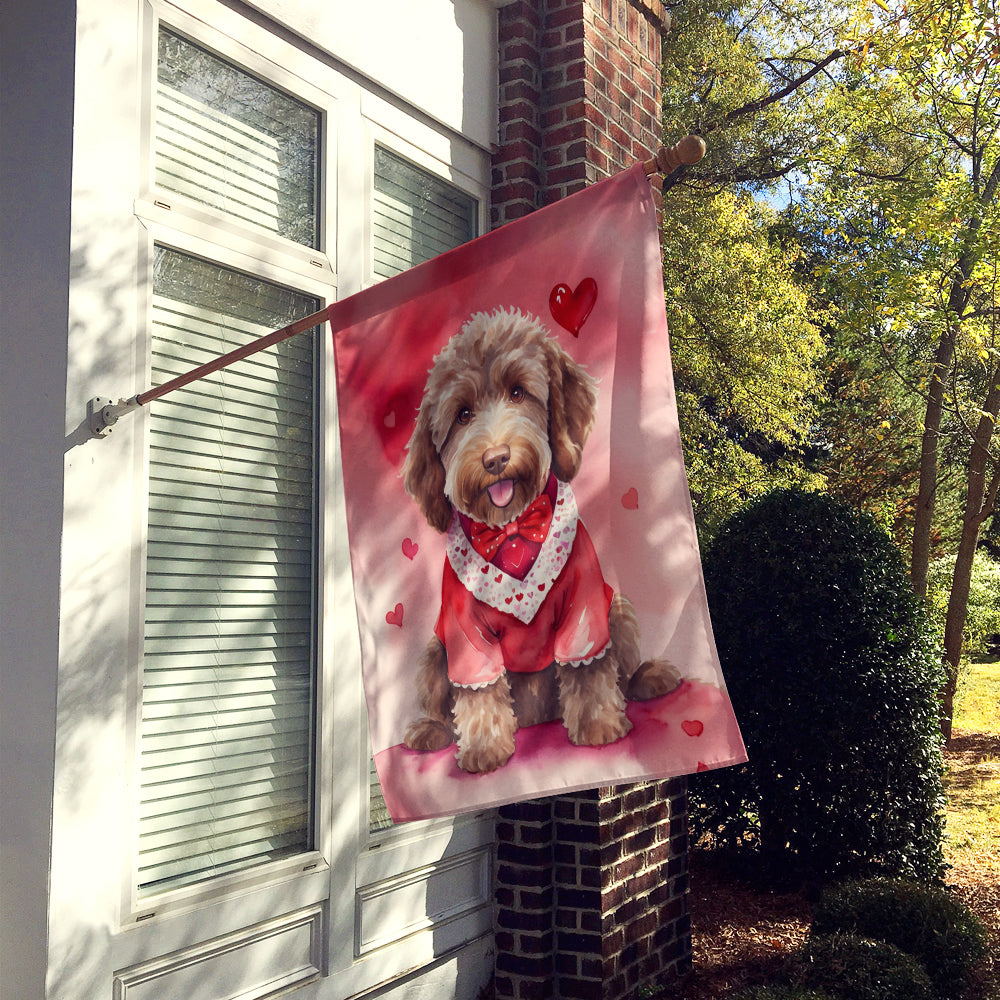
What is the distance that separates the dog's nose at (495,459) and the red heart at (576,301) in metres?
0.35

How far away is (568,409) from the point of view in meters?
2.55

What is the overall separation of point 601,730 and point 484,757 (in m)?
0.32

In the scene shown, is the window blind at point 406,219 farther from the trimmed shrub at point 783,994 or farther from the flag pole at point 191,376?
the trimmed shrub at point 783,994

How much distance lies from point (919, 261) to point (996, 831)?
15.9 ft

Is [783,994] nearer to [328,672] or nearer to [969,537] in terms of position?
[328,672]

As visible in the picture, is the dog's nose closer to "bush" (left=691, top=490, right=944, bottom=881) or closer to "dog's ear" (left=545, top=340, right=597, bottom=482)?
"dog's ear" (left=545, top=340, right=597, bottom=482)

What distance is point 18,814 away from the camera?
2.71m

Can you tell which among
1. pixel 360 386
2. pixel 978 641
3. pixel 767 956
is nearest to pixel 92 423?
pixel 360 386

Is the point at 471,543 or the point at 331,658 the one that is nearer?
the point at 471,543

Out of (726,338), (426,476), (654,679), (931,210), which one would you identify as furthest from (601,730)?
(726,338)

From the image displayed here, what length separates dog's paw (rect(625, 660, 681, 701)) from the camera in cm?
243

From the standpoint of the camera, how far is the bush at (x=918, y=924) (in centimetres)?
442

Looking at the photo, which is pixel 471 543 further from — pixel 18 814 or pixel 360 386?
pixel 18 814

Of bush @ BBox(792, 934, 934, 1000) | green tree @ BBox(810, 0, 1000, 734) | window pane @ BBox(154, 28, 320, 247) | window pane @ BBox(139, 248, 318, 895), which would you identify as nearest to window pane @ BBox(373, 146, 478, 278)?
window pane @ BBox(154, 28, 320, 247)
